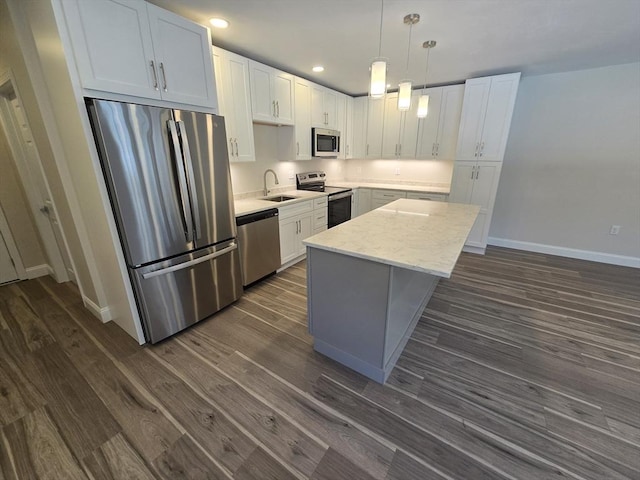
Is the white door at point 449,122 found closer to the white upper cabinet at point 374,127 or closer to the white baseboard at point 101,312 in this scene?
the white upper cabinet at point 374,127

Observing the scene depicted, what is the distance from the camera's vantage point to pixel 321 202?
3865 millimetres

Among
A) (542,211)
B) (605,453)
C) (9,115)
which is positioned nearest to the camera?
(605,453)

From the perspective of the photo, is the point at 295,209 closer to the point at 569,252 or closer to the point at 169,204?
the point at 169,204

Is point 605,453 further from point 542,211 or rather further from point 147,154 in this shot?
point 542,211

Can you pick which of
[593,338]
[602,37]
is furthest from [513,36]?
[593,338]

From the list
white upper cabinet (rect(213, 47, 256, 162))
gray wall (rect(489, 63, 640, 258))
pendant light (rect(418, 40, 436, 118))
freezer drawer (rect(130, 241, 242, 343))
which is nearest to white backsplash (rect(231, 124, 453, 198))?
white upper cabinet (rect(213, 47, 256, 162))

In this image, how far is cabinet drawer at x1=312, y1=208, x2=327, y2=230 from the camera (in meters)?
3.78

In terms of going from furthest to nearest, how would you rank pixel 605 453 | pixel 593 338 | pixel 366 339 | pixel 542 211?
pixel 542 211 → pixel 593 338 → pixel 366 339 → pixel 605 453

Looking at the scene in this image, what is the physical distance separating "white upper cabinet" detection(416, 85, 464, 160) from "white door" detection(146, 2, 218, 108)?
10.7ft

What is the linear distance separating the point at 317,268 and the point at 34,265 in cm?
383

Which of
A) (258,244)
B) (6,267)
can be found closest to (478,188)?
(258,244)

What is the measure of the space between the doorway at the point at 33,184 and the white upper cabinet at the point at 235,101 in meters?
1.87

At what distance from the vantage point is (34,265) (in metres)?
3.23

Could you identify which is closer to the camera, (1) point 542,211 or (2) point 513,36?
(2) point 513,36
